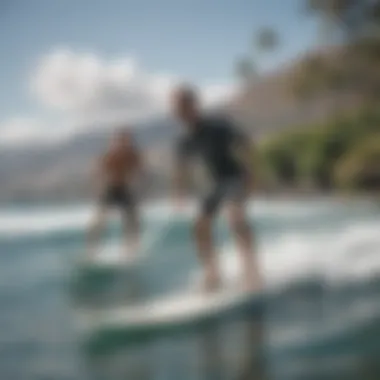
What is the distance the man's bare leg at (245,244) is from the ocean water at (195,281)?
0.05 feet

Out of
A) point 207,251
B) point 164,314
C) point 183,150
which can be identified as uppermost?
point 183,150

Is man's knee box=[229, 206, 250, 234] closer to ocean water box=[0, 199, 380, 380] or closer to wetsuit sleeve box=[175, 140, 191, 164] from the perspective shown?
ocean water box=[0, 199, 380, 380]

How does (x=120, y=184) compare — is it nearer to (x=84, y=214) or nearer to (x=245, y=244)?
(x=84, y=214)

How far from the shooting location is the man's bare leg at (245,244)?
1492mm

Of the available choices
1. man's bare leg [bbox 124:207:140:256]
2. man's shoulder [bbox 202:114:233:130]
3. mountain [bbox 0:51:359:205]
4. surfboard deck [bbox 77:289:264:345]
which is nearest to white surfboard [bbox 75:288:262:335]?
surfboard deck [bbox 77:289:264:345]

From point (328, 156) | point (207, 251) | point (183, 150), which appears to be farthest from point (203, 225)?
point (328, 156)

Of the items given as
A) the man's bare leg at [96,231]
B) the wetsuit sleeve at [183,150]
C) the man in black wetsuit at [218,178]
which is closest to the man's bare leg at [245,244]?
the man in black wetsuit at [218,178]

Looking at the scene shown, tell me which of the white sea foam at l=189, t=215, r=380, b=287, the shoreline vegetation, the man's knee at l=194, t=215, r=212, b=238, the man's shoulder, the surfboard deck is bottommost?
the surfboard deck

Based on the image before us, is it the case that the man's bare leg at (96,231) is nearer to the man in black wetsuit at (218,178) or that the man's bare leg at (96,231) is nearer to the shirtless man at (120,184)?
the shirtless man at (120,184)

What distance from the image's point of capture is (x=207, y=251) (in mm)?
1505

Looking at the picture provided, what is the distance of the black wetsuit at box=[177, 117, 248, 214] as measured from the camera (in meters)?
1.51

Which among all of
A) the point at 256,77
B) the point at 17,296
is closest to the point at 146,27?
the point at 256,77

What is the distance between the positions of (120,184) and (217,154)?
0.69 ft

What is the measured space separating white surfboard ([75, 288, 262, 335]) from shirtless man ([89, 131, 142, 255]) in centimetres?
12
